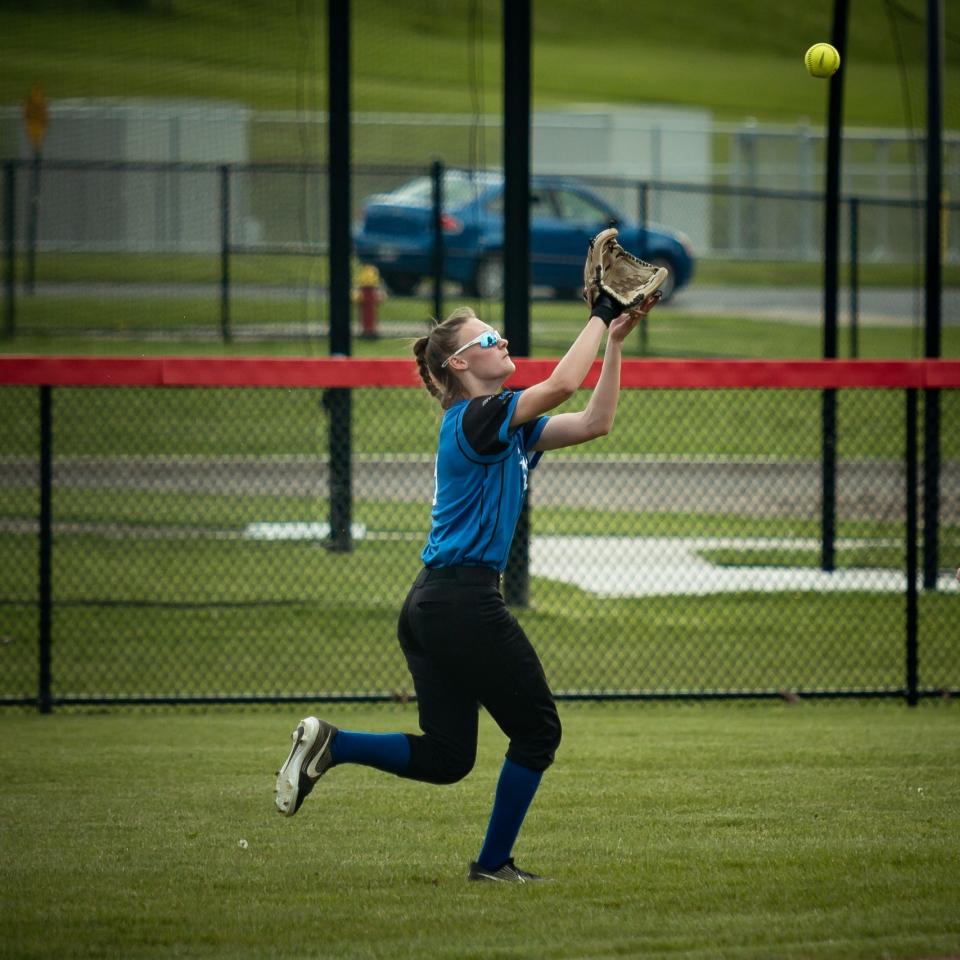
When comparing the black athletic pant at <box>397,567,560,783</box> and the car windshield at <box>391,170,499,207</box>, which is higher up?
the car windshield at <box>391,170,499,207</box>

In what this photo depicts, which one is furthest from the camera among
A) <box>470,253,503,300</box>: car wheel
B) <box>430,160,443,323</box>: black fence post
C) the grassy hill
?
the grassy hill

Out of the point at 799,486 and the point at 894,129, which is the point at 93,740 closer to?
the point at 799,486

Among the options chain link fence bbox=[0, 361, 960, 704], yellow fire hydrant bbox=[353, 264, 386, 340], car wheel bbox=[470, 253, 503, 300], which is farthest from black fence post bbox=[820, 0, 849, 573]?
car wheel bbox=[470, 253, 503, 300]

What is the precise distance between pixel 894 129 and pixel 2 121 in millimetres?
25974

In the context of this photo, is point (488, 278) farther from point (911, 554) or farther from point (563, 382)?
point (563, 382)

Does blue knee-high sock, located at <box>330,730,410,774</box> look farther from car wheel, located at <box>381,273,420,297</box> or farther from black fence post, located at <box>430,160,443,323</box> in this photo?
car wheel, located at <box>381,273,420,297</box>

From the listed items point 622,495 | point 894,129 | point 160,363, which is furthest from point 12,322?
point 894,129

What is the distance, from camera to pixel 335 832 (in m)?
5.32

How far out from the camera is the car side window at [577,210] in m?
21.2

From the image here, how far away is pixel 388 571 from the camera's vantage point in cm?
1013

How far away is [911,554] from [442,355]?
12.6ft

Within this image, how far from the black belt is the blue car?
13635 mm

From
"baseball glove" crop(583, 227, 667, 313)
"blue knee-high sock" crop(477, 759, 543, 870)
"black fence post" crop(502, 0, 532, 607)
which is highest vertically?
"black fence post" crop(502, 0, 532, 607)

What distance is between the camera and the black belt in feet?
14.8
